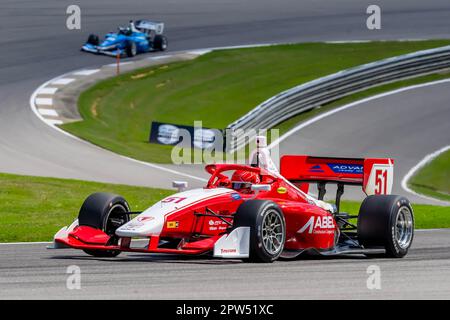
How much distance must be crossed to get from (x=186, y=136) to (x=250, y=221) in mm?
18229

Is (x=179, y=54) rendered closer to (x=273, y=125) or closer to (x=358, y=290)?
(x=273, y=125)

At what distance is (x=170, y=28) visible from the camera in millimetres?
42781

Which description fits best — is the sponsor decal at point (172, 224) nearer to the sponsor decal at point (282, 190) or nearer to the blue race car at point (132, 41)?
the sponsor decal at point (282, 190)

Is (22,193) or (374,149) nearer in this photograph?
(22,193)

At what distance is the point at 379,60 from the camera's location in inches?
Answer: 1453

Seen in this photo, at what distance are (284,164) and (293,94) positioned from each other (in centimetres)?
1838

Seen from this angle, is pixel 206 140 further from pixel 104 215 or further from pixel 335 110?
pixel 104 215

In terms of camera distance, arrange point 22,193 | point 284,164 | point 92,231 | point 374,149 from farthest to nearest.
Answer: point 374,149, point 22,193, point 284,164, point 92,231

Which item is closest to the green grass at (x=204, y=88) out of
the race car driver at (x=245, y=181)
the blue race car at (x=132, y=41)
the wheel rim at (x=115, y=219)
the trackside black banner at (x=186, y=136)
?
the trackside black banner at (x=186, y=136)

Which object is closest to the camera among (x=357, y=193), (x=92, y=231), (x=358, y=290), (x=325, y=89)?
(x=358, y=290)

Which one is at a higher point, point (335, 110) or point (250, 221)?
point (250, 221)

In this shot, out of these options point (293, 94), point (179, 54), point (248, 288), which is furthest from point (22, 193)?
point (179, 54)

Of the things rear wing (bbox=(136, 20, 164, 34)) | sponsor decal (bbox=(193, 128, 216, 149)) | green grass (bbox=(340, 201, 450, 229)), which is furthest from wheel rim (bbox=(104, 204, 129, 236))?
rear wing (bbox=(136, 20, 164, 34))
